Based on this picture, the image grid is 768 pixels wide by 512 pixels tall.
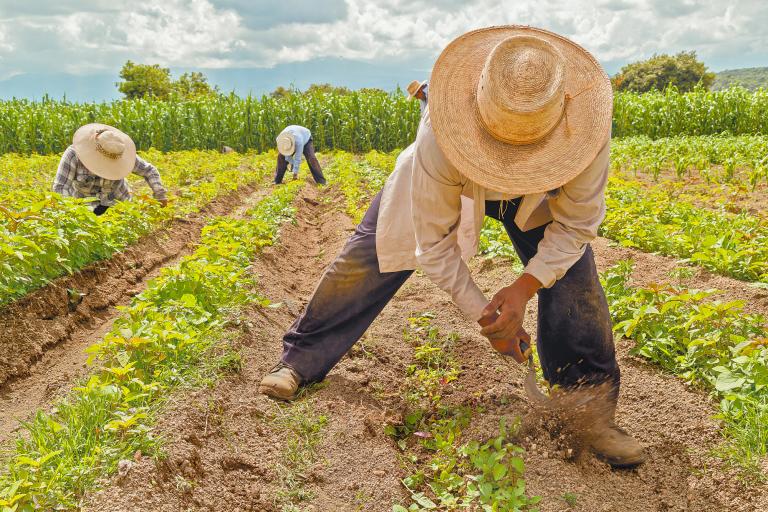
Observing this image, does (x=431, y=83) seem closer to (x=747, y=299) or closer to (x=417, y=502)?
(x=417, y=502)

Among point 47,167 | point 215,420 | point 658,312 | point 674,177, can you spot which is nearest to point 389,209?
point 215,420

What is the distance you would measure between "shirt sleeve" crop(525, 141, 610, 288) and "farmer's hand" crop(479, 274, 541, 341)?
0.06m

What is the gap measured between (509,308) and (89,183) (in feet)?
17.7

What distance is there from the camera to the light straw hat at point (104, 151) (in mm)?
5883

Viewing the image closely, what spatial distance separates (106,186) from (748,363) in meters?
6.11

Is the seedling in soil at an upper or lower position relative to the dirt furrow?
upper

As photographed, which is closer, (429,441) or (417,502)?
(417,502)

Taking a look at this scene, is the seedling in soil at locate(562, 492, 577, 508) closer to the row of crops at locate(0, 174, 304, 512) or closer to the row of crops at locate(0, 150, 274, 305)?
the row of crops at locate(0, 174, 304, 512)

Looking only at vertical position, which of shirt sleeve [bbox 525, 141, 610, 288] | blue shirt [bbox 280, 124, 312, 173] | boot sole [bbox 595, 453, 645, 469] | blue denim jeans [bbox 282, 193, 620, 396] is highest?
shirt sleeve [bbox 525, 141, 610, 288]

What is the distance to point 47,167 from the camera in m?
14.1

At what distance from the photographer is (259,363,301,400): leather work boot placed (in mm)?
3199

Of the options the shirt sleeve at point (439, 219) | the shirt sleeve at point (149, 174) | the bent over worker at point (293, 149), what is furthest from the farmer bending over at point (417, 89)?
the bent over worker at point (293, 149)

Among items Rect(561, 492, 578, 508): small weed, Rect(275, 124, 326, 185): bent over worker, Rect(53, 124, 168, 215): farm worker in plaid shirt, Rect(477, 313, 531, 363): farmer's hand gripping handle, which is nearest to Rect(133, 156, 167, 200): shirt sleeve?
Rect(53, 124, 168, 215): farm worker in plaid shirt

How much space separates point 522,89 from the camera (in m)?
1.99
